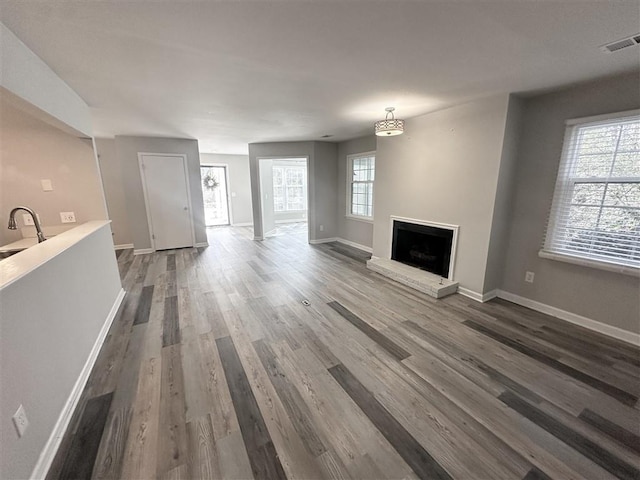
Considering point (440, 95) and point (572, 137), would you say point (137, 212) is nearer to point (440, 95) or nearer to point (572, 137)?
point (440, 95)

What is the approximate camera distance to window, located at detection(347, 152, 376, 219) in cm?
537

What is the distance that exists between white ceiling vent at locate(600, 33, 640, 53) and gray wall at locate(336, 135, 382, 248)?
3408 mm

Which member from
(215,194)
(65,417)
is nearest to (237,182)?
(215,194)

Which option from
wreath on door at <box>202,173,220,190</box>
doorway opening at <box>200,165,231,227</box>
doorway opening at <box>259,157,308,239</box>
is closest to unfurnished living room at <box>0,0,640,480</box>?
doorway opening at <box>200,165,231,227</box>

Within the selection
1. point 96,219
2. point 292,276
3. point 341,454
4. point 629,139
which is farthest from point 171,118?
point 629,139

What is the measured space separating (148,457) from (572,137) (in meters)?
4.31

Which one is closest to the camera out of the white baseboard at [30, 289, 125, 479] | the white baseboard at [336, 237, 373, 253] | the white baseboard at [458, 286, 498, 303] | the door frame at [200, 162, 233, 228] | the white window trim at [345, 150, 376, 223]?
the white baseboard at [30, 289, 125, 479]

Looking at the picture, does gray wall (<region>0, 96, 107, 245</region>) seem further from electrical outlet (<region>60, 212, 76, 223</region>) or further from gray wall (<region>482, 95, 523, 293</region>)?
gray wall (<region>482, 95, 523, 293</region>)

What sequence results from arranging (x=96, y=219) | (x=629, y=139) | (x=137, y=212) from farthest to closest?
(x=137, y=212) < (x=96, y=219) < (x=629, y=139)

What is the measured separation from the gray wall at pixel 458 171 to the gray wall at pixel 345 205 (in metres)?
1.21

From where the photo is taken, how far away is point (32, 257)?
5.35 ft

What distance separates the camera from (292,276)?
4.10m

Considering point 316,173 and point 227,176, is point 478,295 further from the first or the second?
point 227,176

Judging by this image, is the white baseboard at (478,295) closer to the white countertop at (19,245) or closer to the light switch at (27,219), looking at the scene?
the white countertop at (19,245)
